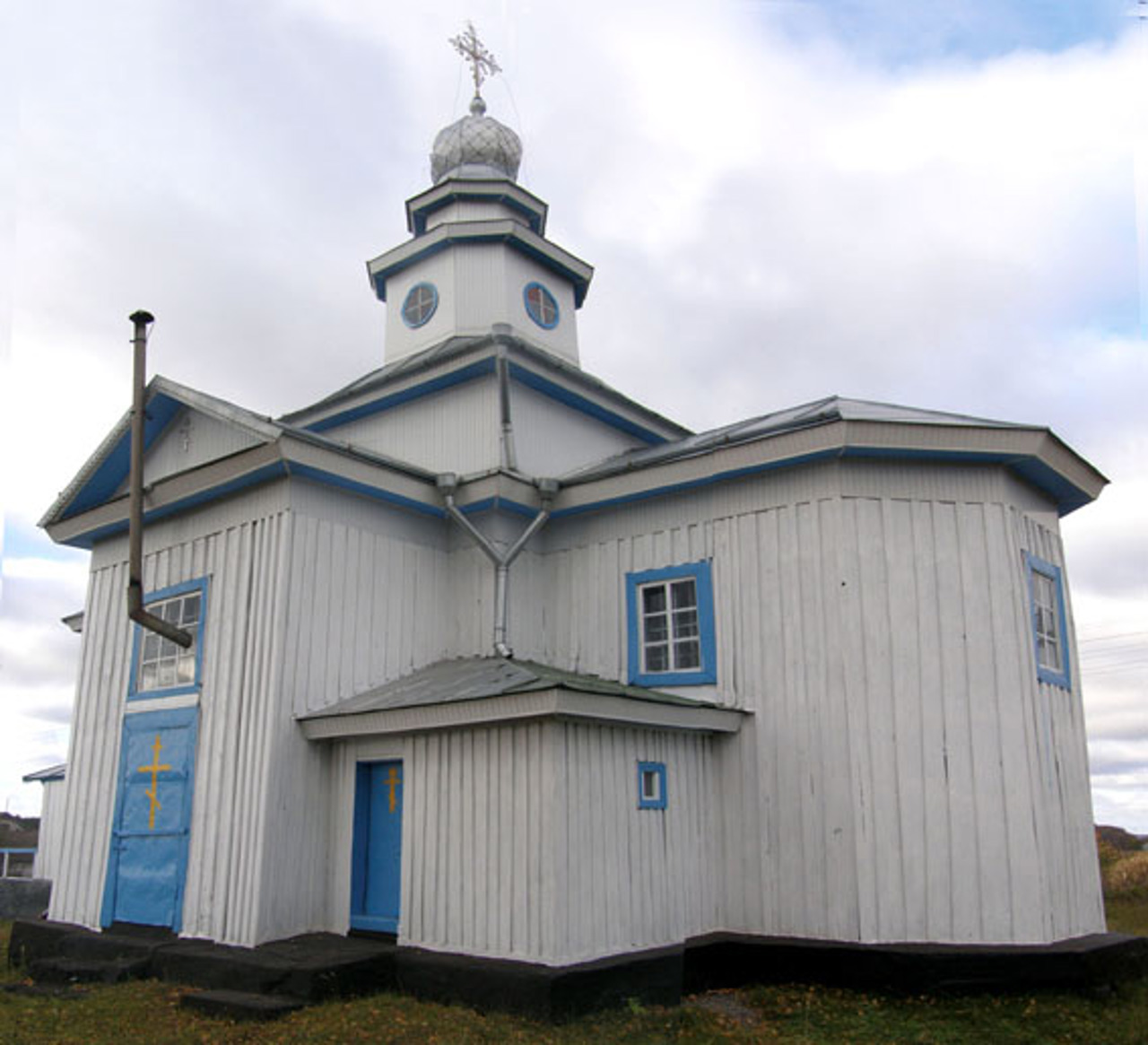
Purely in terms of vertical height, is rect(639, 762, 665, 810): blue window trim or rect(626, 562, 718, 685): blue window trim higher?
rect(626, 562, 718, 685): blue window trim

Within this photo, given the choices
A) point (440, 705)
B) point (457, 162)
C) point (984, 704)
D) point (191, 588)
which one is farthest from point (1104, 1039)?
point (457, 162)

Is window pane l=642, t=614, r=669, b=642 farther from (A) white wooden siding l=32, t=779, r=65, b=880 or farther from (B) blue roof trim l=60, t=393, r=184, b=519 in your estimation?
(A) white wooden siding l=32, t=779, r=65, b=880

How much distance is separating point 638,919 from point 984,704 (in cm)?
388

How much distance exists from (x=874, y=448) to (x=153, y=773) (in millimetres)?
8482

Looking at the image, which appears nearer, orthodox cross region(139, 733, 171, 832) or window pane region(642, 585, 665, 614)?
orthodox cross region(139, 733, 171, 832)

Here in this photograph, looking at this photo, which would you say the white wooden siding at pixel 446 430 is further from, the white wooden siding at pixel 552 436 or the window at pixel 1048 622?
the window at pixel 1048 622

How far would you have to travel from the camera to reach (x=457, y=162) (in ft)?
59.0

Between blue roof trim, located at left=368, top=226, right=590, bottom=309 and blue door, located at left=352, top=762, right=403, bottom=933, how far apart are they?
8869 millimetres

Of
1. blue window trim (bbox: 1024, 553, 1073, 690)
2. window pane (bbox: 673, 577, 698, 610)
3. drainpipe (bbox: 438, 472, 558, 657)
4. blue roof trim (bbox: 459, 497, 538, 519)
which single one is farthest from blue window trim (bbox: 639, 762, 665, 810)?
blue window trim (bbox: 1024, 553, 1073, 690)

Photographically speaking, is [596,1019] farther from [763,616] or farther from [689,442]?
[689,442]

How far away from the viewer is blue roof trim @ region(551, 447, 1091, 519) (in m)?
10.4

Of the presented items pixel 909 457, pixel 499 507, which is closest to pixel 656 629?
pixel 499 507

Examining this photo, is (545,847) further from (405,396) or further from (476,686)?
(405,396)

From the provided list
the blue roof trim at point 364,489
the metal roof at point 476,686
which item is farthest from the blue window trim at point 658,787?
the blue roof trim at point 364,489
